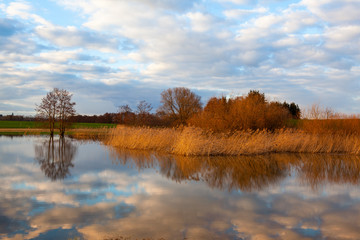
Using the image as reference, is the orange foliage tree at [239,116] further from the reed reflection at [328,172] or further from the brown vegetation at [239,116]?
the reed reflection at [328,172]

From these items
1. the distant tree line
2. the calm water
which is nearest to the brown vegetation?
the distant tree line

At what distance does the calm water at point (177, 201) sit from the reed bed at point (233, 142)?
9.45ft

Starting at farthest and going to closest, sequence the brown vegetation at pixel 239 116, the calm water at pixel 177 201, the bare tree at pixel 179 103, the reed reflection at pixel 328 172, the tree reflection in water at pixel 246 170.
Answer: the bare tree at pixel 179 103
the brown vegetation at pixel 239 116
the reed reflection at pixel 328 172
the tree reflection in water at pixel 246 170
the calm water at pixel 177 201

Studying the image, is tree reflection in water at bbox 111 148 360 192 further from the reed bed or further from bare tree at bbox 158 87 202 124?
bare tree at bbox 158 87 202 124

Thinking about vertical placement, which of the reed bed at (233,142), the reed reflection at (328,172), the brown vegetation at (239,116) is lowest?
the reed reflection at (328,172)

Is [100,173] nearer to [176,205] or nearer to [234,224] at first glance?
[176,205]

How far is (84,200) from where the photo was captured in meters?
6.41

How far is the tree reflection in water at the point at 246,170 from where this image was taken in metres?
8.83

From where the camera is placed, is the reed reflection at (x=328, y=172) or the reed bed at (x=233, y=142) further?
the reed bed at (x=233, y=142)

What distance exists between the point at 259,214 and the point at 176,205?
5.46 feet

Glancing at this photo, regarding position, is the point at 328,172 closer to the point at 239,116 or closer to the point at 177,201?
the point at 177,201

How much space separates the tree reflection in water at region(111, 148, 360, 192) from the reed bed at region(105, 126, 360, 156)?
112 cm

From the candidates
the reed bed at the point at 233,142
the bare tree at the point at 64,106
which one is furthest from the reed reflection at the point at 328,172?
the bare tree at the point at 64,106

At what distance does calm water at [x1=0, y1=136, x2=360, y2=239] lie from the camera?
468 centimetres
